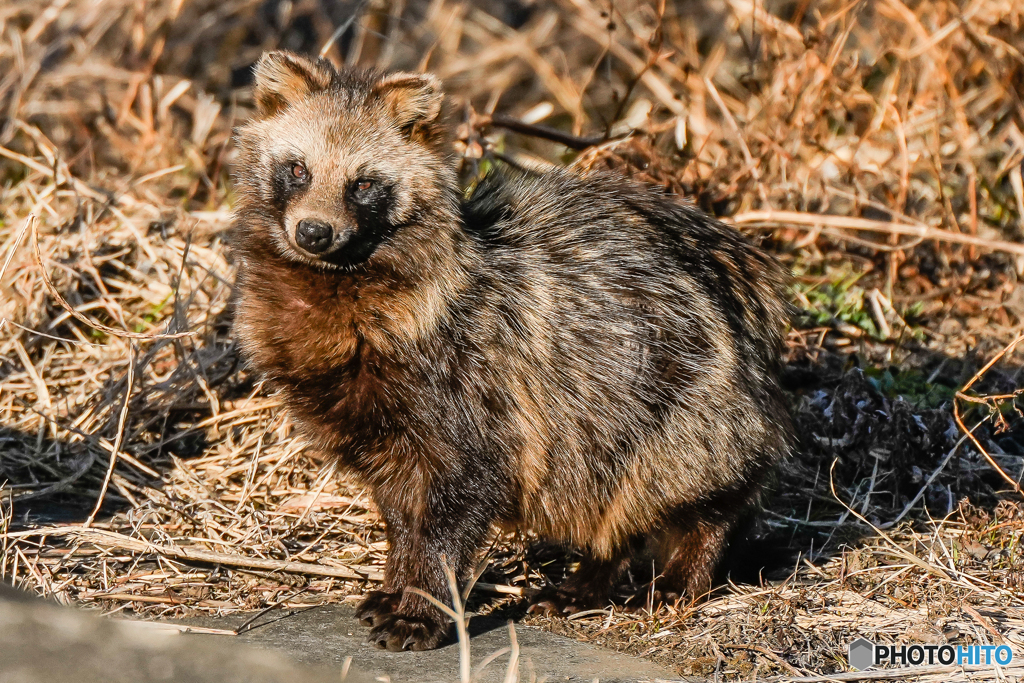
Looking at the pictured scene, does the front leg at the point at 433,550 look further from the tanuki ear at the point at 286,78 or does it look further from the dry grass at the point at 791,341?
the tanuki ear at the point at 286,78

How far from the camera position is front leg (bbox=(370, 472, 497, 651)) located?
12.4ft

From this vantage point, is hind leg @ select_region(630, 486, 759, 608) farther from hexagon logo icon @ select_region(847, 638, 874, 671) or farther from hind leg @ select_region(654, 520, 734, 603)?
hexagon logo icon @ select_region(847, 638, 874, 671)

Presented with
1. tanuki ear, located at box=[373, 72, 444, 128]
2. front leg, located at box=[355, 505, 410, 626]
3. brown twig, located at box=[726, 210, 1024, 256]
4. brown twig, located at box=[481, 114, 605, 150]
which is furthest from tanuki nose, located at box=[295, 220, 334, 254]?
brown twig, located at box=[726, 210, 1024, 256]

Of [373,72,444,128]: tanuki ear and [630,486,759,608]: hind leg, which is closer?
[373,72,444,128]: tanuki ear

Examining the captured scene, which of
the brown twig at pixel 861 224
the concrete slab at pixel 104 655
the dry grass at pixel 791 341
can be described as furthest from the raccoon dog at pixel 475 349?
the brown twig at pixel 861 224

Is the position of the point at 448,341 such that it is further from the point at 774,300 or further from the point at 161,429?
the point at 161,429

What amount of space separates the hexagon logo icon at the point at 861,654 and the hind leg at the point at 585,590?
0.99 m

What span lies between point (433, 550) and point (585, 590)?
0.76m

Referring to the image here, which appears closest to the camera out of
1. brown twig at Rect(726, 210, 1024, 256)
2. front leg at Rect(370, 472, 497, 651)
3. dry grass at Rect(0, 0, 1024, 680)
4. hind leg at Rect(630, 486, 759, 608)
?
front leg at Rect(370, 472, 497, 651)

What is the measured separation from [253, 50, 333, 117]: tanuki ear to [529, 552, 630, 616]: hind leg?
7.02 ft

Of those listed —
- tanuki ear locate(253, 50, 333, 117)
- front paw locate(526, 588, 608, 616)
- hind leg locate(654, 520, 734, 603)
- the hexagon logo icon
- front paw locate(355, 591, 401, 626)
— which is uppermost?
tanuki ear locate(253, 50, 333, 117)

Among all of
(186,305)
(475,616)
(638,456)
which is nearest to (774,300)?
(638,456)

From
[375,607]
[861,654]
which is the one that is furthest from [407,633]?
[861,654]

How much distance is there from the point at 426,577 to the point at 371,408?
0.64 meters
